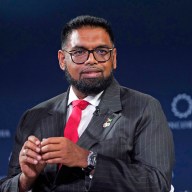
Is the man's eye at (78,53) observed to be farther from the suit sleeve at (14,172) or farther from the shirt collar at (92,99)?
the suit sleeve at (14,172)

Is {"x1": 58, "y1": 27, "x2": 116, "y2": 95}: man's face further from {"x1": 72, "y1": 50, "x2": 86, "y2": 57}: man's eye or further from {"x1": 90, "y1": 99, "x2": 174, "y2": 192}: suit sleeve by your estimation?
{"x1": 90, "y1": 99, "x2": 174, "y2": 192}: suit sleeve

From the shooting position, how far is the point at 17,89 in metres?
3.57

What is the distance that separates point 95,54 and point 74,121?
0.30 metres

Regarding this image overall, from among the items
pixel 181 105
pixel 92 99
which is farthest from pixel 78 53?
pixel 181 105

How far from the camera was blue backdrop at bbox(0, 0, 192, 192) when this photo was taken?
3.03 meters

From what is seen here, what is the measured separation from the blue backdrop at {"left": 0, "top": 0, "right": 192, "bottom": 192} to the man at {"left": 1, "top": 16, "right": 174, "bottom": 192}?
34.2 inches

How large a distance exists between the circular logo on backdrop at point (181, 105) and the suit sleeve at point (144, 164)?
0.94 m

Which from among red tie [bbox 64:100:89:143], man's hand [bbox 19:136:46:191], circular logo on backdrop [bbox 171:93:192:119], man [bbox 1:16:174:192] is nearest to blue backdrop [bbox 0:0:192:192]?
circular logo on backdrop [bbox 171:93:192:119]

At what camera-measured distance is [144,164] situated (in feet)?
6.47

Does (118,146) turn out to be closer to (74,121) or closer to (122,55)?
(74,121)

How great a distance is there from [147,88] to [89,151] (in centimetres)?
126

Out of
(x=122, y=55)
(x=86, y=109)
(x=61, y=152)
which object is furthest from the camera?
(x=122, y=55)

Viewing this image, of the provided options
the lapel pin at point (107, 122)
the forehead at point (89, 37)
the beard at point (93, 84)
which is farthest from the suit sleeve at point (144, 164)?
the forehead at point (89, 37)

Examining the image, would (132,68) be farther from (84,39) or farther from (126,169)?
(126,169)
